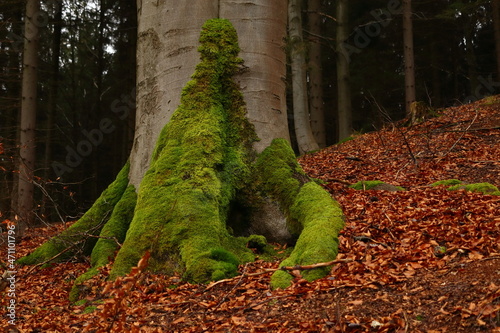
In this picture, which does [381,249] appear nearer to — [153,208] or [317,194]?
[317,194]

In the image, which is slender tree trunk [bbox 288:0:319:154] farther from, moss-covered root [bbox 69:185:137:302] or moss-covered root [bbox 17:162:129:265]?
moss-covered root [bbox 69:185:137:302]

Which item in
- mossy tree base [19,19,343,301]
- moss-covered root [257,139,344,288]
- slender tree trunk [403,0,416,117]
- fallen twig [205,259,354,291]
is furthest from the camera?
slender tree trunk [403,0,416,117]

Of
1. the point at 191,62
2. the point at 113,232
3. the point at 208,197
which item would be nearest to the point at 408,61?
the point at 191,62

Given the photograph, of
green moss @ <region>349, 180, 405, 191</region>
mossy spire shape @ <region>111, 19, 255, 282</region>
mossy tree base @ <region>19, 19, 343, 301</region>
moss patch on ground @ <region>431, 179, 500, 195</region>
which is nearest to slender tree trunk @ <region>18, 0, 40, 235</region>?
mossy tree base @ <region>19, 19, 343, 301</region>

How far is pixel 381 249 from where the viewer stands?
3.76m

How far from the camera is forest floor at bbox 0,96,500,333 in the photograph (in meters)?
2.51

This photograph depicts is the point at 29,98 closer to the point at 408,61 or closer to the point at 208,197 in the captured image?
the point at 208,197

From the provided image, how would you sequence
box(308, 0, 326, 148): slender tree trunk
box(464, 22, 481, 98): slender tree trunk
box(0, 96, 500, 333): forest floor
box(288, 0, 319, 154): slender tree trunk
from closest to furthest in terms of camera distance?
box(0, 96, 500, 333): forest floor
box(288, 0, 319, 154): slender tree trunk
box(308, 0, 326, 148): slender tree trunk
box(464, 22, 481, 98): slender tree trunk

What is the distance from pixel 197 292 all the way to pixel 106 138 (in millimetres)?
28091

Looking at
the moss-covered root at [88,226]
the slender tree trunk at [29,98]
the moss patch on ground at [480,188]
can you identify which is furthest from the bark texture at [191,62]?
the slender tree trunk at [29,98]

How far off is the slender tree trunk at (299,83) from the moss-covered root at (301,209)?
8316mm

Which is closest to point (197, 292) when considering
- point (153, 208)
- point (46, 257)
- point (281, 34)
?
point (153, 208)

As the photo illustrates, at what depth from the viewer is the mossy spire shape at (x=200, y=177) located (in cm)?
400

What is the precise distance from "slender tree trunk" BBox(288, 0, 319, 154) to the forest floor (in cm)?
746
